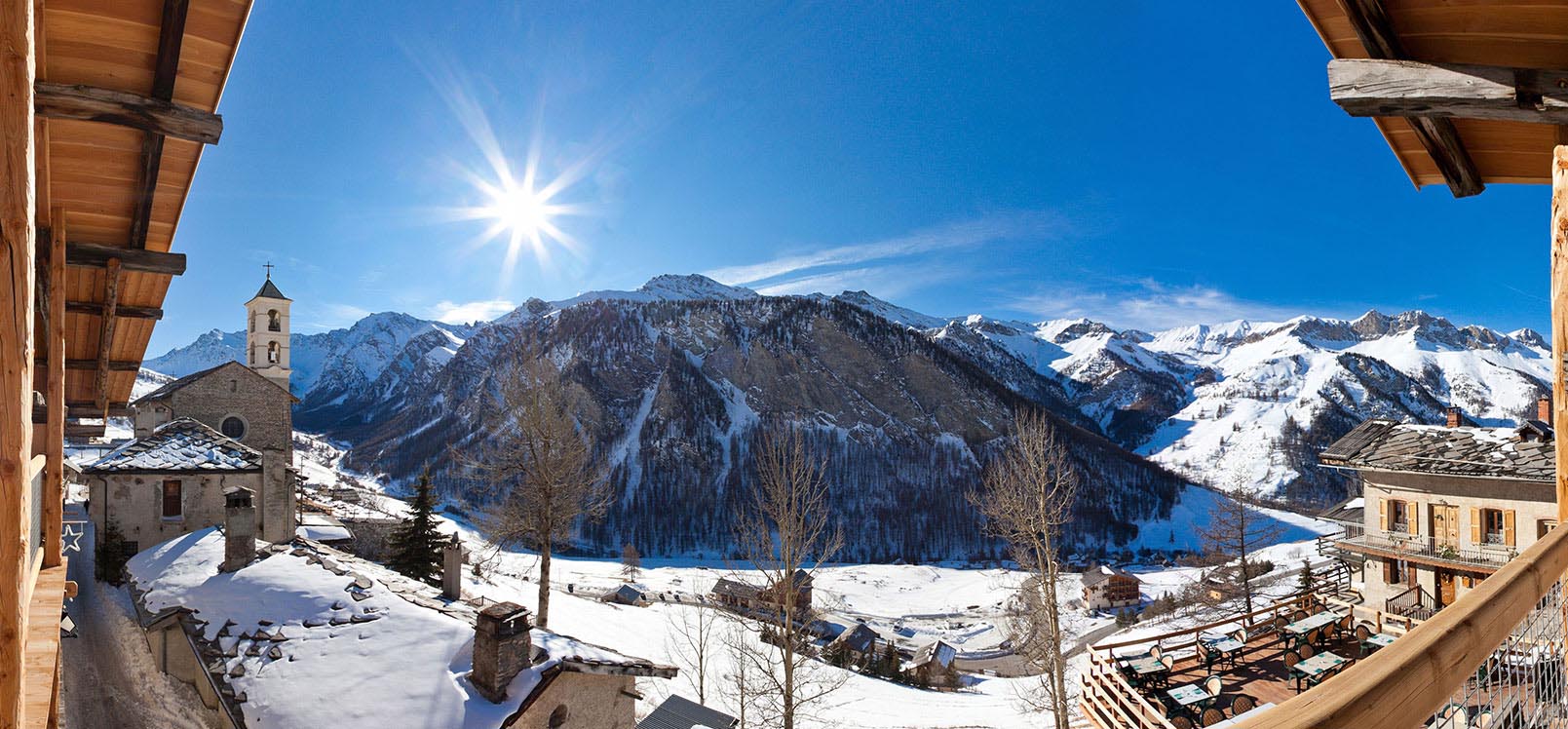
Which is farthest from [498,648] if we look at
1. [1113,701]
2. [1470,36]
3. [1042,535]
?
[1042,535]

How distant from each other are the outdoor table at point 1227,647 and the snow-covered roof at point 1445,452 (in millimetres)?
7424

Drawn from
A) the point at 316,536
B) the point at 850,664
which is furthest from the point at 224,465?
the point at 850,664

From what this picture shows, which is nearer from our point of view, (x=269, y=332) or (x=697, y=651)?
(x=697, y=651)

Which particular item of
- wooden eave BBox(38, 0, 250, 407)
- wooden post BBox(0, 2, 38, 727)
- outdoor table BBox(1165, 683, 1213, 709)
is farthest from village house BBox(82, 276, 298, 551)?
outdoor table BBox(1165, 683, 1213, 709)

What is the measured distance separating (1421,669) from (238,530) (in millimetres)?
17601

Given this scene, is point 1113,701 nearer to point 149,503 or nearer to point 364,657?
point 364,657

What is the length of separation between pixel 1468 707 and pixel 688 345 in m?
150

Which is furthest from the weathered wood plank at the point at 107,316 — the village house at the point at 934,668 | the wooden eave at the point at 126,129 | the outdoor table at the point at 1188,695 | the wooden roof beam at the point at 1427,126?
the village house at the point at 934,668

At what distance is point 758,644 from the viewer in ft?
85.9

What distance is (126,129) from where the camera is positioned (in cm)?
360

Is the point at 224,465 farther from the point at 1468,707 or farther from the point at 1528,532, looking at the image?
the point at 1528,532

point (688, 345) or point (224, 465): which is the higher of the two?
point (688, 345)

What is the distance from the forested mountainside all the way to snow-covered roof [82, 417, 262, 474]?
239 ft

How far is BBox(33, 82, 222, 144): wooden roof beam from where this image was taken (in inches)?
123
